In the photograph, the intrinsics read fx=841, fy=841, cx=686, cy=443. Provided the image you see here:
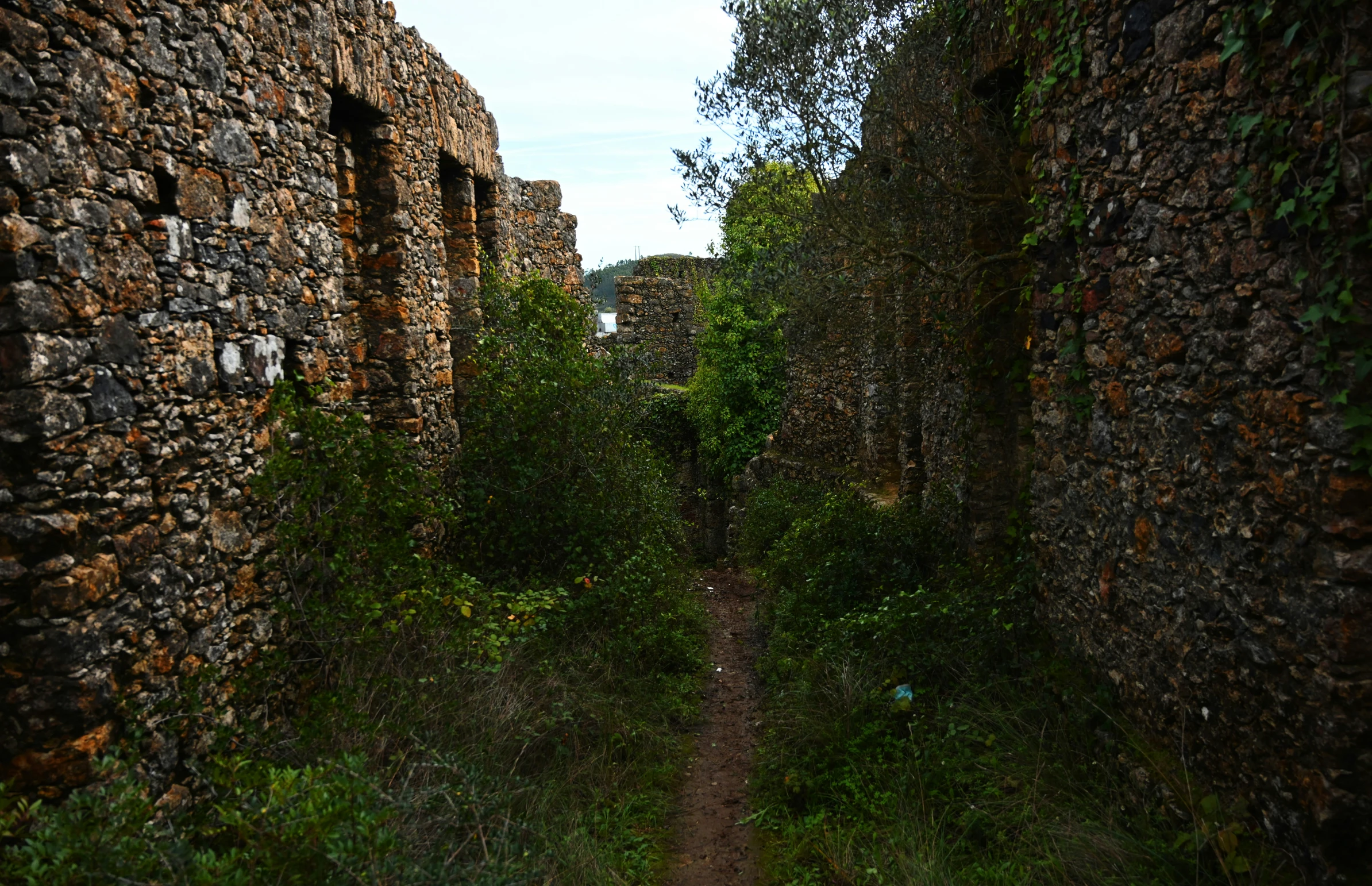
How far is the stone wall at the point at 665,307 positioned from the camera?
2064 cm

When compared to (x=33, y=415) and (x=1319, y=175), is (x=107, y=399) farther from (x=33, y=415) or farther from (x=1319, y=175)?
(x=1319, y=175)

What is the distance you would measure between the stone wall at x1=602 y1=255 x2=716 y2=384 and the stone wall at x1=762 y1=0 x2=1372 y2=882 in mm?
16088

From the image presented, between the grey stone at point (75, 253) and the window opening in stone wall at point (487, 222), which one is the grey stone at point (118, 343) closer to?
the grey stone at point (75, 253)

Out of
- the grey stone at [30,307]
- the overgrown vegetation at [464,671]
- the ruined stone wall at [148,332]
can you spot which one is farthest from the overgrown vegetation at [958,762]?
the grey stone at [30,307]

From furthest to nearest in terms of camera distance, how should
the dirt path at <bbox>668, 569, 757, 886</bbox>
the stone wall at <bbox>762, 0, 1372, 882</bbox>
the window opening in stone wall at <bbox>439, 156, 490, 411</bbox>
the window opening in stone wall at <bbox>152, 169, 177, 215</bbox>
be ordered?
1. the window opening in stone wall at <bbox>439, 156, 490, 411</bbox>
2. the dirt path at <bbox>668, 569, 757, 886</bbox>
3. the window opening in stone wall at <bbox>152, 169, 177, 215</bbox>
4. the stone wall at <bbox>762, 0, 1372, 882</bbox>

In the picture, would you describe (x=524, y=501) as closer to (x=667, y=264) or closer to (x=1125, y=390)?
(x=1125, y=390)

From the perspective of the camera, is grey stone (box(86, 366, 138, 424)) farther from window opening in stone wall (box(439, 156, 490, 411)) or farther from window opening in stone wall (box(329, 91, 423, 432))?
window opening in stone wall (box(439, 156, 490, 411))

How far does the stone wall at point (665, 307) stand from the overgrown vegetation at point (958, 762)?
14352 millimetres

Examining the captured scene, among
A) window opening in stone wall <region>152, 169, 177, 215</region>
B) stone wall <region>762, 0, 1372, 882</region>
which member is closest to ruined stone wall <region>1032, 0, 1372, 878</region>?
stone wall <region>762, 0, 1372, 882</region>

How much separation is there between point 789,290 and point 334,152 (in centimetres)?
390

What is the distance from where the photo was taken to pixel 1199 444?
3250 millimetres

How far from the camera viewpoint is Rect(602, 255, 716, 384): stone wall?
2064cm

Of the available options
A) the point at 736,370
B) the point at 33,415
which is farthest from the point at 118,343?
the point at 736,370

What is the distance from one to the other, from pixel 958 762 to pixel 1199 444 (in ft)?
6.77
